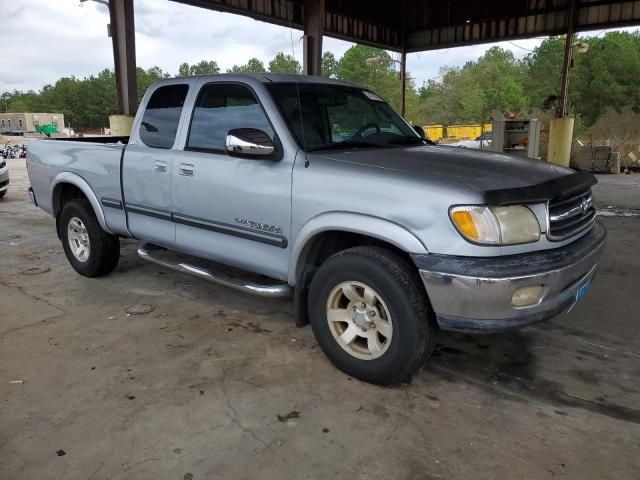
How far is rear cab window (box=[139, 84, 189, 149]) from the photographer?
420 cm

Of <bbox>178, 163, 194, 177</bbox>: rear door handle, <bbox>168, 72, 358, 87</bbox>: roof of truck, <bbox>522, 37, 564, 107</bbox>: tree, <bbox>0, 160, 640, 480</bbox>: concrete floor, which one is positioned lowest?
<bbox>0, 160, 640, 480</bbox>: concrete floor

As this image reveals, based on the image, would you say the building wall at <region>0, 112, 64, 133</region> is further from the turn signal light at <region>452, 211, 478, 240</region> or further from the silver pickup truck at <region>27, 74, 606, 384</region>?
the turn signal light at <region>452, 211, 478, 240</region>

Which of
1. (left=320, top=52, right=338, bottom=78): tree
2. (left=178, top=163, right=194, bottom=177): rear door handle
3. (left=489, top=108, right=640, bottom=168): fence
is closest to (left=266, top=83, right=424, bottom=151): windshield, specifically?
(left=178, top=163, right=194, bottom=177): rear door handle

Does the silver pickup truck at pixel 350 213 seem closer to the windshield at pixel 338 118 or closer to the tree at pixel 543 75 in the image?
the windshield at pixel 338 118

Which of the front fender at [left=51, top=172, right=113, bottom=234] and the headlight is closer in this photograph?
the headlight

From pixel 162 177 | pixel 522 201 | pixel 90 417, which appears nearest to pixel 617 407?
pixel 522 201

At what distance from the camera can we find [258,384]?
317 cm

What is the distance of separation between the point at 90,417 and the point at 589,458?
257cm

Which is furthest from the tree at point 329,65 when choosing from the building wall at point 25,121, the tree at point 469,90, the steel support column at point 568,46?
the steel support column at point 568,46

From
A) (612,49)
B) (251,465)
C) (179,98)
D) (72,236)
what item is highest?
(612,49)

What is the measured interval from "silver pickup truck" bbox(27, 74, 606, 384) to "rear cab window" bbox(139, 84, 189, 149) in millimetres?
14

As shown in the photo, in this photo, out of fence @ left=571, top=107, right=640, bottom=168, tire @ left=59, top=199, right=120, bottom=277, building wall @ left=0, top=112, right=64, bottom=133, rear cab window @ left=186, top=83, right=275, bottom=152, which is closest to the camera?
rear cab window @ left=186, top=83, right=275, bottom=152

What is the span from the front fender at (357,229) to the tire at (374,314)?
0.15 meters

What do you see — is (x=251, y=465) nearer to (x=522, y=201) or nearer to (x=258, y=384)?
(x=258, y=384)
